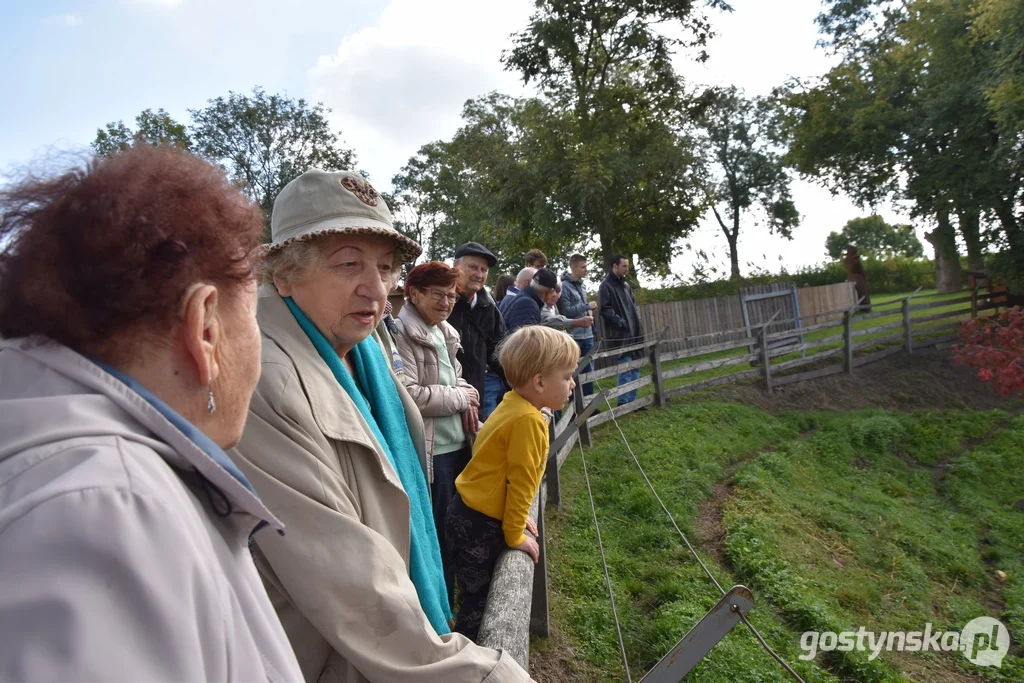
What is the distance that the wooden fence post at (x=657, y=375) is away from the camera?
11164 millimetres

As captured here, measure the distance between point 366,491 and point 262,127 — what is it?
1635 inches

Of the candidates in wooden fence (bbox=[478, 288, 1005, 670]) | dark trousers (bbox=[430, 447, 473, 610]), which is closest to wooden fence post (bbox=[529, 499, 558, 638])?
wooden fence (bbox=[478, 288, 1005, 670])

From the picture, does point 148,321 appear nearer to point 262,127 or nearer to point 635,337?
point 635,337

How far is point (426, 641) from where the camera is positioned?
4.62 feet

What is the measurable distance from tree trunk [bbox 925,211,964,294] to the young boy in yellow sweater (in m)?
22.7

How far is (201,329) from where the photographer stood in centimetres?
89

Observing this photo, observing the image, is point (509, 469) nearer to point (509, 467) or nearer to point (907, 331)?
point (509, 467)

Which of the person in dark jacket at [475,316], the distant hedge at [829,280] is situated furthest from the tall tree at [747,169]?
the person in dark jacket at [475,316]

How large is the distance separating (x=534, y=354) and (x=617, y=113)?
63.6 feet

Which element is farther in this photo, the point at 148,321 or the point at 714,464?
the point at 714,464

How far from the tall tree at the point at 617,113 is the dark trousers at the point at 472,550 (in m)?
17.1

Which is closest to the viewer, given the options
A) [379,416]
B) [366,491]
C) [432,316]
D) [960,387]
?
[366,491]

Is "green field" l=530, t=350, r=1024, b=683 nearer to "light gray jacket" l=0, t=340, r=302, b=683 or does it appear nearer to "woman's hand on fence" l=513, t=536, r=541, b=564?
"woman's hand on fence" l=513, t=536, r=541, b=564

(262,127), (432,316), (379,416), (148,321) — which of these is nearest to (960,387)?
(432,316)
